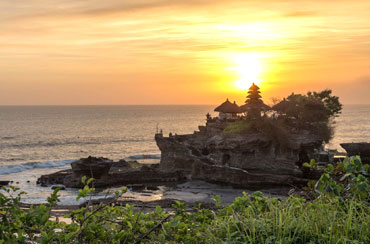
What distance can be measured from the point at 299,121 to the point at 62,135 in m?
99.2

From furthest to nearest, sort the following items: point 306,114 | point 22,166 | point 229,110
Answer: point 22,166 < point 229,110 < point 306,114

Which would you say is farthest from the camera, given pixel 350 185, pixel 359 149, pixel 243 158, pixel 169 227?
pixel 243 158

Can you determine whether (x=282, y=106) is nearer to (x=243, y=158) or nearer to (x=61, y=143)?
(x=243, y=158)

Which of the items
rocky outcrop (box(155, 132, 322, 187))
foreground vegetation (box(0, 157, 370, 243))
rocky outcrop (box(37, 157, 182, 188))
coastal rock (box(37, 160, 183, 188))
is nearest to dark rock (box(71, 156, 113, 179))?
rocky outcrop (box(37, 157, 182, 188))


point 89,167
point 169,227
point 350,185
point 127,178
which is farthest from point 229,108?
point 169,227

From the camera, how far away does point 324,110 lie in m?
59.5

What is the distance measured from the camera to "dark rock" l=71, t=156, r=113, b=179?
49.5 metres

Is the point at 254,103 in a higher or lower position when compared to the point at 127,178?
higher

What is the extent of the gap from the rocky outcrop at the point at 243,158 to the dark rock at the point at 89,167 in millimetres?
9027

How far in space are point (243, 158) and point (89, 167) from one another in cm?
2013

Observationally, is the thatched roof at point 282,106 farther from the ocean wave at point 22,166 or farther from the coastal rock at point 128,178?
the ocean wave at point 22,166

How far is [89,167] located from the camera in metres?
48.7

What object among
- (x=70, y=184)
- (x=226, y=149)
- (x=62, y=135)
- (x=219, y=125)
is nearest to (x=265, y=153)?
(x=226, y=149)

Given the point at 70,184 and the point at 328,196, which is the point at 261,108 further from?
the point at 328,196
